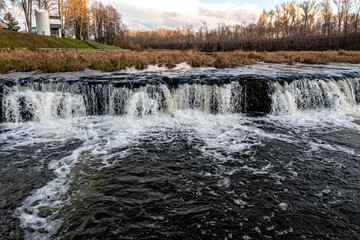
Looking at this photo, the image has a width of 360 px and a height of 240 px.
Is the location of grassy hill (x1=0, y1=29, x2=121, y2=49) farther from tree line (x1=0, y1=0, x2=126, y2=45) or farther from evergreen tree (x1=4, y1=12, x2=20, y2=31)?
evergreen tree (x1=4, y1=12, x2=20, y2=31)

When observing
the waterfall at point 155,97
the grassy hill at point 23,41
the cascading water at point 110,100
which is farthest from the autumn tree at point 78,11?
the cascading water at point 110,100

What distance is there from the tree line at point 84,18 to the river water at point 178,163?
3453 cm

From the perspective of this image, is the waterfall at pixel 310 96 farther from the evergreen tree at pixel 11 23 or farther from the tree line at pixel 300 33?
the evergreen tree at pixel 11 23

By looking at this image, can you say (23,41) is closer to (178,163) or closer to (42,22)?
(42,22)

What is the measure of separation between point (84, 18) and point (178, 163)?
53293 millimetres

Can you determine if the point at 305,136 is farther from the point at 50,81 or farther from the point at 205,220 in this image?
the point at 50,81

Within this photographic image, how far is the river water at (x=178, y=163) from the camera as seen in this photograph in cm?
350

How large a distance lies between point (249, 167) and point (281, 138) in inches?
87.5

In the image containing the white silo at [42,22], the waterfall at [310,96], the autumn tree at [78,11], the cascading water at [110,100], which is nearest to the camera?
the cascading water at [110,100]

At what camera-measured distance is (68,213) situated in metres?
3.69

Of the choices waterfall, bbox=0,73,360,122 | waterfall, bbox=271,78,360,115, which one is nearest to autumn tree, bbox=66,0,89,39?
waterfall, bbox=0,73,360,122

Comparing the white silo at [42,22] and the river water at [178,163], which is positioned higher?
the white silo at [42,22]

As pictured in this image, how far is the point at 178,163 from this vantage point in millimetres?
5391

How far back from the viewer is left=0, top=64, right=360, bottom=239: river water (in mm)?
3502
